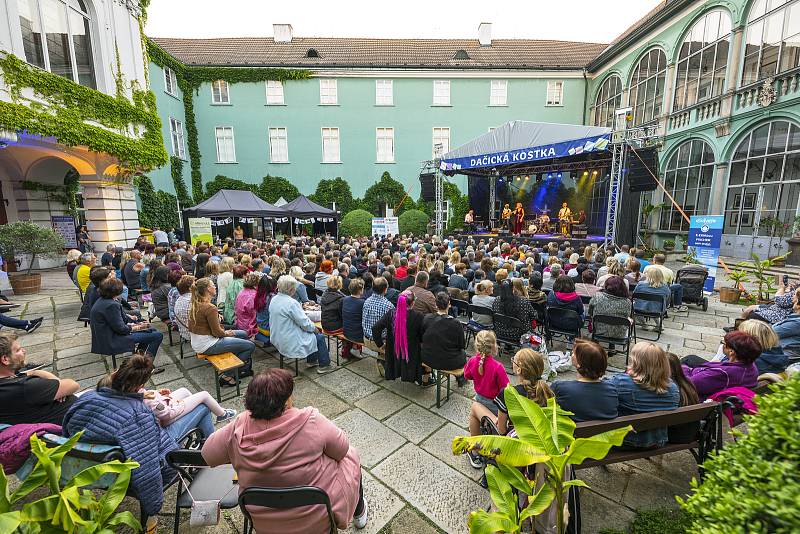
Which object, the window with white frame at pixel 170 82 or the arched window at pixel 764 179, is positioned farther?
the window with white frame at pixel 170 82

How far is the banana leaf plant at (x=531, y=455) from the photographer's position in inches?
64.7

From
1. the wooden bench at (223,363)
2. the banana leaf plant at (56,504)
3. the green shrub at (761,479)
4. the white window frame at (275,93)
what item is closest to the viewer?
the green shrub at (761,479)

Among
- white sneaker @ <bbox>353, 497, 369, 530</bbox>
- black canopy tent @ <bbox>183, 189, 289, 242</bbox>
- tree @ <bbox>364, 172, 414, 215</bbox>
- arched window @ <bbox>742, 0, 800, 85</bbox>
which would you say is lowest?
white sneaker @ <bbox>353, 497, 369, 530</bbox>

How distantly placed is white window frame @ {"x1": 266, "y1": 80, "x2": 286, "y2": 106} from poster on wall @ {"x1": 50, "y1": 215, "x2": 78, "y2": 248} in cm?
1283

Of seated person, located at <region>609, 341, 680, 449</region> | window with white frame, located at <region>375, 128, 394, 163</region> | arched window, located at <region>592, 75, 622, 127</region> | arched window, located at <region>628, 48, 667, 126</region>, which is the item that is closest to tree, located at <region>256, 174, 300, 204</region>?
window with white frame, located at <region>375, 128, 394, 163</region>

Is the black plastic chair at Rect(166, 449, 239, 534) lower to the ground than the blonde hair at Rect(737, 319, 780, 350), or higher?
lower

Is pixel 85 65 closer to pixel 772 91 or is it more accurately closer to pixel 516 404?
pixel 516 404

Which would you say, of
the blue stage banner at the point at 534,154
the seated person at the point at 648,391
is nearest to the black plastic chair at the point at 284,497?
the seated person at the point at 648,391

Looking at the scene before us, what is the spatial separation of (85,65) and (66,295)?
25.4 ft

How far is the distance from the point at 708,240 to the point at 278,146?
22.4m

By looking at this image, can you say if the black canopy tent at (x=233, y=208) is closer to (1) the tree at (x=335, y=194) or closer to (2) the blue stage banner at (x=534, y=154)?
(1) the tree at (x=335, y=194)

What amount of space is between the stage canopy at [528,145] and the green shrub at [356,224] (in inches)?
270

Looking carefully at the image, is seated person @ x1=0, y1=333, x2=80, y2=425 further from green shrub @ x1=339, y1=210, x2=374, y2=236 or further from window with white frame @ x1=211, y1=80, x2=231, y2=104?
window with white frame @ x1=211, y1=80, x2=231, y2=104

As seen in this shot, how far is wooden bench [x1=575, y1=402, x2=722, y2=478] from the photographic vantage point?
232cm
